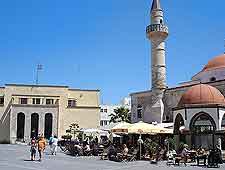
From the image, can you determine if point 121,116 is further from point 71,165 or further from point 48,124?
point 71,165

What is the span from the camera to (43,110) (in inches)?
2098

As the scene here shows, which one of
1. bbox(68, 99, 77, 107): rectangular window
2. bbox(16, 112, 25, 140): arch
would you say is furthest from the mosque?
bbox(16, 112, 25, 140): arch

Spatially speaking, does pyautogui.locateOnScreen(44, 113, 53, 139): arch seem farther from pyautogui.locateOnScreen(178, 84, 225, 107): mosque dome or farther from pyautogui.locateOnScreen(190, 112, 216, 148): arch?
pyautogui.locateOnScreen(190, 112, 216, 148): arch

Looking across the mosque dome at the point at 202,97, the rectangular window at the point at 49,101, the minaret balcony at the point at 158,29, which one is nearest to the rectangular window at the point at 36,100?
the rectangular window at the point at 49,101

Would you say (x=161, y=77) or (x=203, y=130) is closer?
(x=203, y=130)

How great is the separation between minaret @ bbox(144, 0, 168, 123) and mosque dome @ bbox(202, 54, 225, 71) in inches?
215

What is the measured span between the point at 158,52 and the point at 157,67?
1659 mm

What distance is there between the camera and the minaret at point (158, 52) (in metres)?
39.7

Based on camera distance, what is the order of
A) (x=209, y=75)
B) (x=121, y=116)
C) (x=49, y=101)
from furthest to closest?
(x=121, y=116) < (x=49, y=101) < (x=209, y=75)

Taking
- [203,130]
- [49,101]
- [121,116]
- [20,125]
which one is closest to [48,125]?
[49,101]

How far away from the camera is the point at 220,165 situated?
67.5 ft

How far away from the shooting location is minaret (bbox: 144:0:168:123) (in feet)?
130

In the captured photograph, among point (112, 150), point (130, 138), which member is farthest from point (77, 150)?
point (130, 138)

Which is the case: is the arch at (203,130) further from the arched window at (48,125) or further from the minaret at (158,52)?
the arched window at (48,125)
